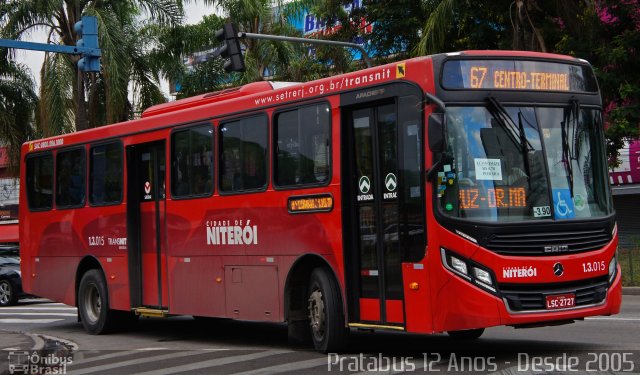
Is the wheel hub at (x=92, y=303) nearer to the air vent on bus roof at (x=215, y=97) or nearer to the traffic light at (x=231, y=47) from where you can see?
the air vent on bus roof at (x=215, y=97)

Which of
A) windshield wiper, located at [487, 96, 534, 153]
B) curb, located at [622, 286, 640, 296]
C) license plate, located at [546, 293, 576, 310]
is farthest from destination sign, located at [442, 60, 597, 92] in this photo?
curb, located at [622, 286, 640, 296]

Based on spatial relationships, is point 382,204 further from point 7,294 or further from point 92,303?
point 7,294

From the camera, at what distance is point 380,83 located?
11086mm

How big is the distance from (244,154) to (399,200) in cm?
335

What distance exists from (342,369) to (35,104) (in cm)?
2715

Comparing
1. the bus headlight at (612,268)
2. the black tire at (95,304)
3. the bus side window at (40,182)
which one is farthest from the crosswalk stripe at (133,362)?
the bus side window at (40,182)

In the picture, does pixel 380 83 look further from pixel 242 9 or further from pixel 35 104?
pixel 35 104

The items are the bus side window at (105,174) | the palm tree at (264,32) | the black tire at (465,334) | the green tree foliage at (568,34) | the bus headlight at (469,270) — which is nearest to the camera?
the bus headlight at (469,270)

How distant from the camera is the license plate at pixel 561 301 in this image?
33.1 feet

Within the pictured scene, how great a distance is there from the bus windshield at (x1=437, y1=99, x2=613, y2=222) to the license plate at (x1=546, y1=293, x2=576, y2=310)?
0.83 m

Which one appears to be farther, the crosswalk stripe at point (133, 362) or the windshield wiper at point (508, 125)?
the crosswalk stripe at point (133, 362)

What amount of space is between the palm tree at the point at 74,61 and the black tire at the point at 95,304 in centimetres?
1224

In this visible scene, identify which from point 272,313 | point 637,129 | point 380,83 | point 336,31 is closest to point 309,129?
point 380,83

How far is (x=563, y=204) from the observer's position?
10422mm
